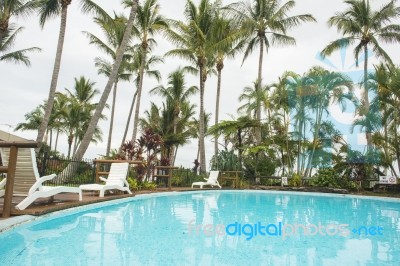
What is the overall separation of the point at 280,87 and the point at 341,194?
8.29 meters

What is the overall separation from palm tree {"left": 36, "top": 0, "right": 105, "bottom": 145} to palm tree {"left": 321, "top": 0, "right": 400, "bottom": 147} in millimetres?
16164

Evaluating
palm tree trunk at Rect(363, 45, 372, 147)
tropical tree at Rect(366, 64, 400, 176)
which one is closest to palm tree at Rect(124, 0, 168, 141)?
palm tree trunk at Rect(363, 45, 372, 147)

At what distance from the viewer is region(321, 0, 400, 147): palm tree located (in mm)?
20922

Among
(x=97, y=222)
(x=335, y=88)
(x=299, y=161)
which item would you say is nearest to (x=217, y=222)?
(x=97, y=222)

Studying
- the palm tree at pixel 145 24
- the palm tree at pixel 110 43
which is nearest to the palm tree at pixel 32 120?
the palm tree at pixel 110 43

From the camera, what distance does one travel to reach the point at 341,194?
50.1 feet

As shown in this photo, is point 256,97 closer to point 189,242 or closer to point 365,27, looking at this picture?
point 365,27

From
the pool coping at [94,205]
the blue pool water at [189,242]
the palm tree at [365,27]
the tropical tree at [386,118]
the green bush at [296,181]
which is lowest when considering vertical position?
the blue pool water at [189,242]

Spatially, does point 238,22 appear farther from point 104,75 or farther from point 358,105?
point 104,75

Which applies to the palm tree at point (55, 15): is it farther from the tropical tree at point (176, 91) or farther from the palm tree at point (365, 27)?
the palm tree at point (365, 27)

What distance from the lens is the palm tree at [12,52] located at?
2032 cm

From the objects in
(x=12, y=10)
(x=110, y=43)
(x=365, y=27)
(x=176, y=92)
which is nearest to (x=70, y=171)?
(x=12, y=10)

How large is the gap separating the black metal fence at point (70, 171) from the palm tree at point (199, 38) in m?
8.59

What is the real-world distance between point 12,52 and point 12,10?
154 inches
